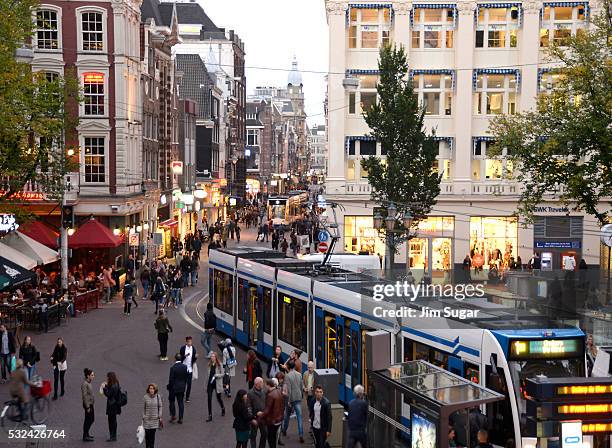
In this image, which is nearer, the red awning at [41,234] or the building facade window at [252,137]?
the red awning at [41,234]

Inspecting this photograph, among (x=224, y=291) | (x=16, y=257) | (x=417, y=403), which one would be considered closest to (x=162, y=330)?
(x=224, y=291)

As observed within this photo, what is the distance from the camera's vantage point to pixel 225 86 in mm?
103812

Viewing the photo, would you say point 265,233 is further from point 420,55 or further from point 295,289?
point 295,289

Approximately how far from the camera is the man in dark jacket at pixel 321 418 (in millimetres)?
18078

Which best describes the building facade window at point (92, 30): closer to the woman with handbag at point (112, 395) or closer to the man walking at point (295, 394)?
the woman with handbag at point (112, 395)

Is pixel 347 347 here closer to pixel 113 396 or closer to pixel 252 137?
pixel 113 396

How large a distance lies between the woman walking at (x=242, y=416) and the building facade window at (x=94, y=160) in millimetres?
33637

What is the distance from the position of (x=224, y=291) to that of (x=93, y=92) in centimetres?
2113

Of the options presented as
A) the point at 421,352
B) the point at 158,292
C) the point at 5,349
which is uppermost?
the point at 421,352

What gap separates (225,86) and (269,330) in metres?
79.5

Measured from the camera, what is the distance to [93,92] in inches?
1933

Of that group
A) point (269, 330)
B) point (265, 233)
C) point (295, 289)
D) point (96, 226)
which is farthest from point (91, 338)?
point (265, 233)

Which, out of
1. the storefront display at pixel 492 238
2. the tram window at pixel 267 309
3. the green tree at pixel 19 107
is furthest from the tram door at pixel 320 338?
the storefront display at pixel 492 238

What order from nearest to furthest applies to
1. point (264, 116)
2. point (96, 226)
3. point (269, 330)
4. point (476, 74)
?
point (269, 330) → point (96, 226) → point (476, 74) → point (264, 116)
